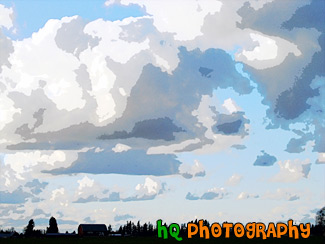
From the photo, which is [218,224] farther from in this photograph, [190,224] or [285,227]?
[285,227]

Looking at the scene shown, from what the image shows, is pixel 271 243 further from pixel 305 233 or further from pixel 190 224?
pixel 305 233

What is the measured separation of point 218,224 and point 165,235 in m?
38.0

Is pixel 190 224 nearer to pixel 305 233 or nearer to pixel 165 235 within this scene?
pixel 165 235

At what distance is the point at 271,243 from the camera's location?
119 m

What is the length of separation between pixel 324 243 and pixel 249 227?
19.1m

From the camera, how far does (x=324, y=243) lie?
4936 inches

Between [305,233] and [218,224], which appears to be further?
[305,233]

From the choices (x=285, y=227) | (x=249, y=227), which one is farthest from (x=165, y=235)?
(x=285, y=227)

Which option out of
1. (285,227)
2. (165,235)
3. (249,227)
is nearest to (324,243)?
(285,227)

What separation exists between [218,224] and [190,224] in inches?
295

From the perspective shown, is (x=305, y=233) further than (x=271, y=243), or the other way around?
(x=305, y=233)

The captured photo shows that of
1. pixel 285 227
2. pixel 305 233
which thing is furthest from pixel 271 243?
pixel 305 233

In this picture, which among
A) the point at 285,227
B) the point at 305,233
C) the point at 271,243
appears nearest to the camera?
the point at 271,243

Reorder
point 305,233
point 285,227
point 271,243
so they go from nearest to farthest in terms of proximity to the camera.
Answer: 1. point 271,243
2. point 285,227
3. point 305,233
